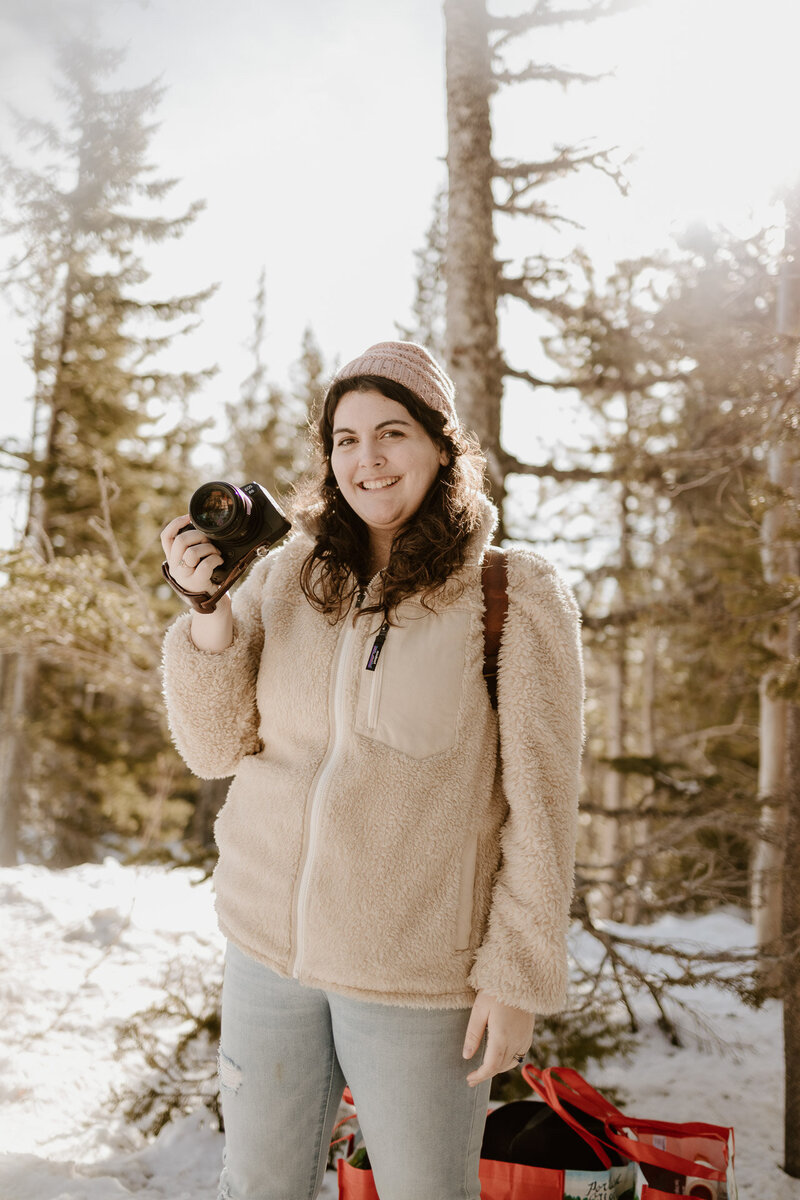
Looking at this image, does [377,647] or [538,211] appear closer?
[377,647]

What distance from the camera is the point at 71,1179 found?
7.88 feet

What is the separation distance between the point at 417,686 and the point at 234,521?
0.48m

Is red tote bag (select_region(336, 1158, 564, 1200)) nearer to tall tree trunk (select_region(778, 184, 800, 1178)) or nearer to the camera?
tall tree trunk (select_region(778, 184, 800, 1178))

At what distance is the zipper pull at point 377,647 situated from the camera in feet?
4.85

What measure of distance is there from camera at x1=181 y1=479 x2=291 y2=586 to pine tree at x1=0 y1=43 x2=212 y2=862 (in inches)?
89.2

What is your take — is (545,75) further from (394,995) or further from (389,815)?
(394,995)

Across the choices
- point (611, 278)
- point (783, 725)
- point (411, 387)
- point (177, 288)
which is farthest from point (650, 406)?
point (411, 387)

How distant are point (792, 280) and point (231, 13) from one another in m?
2.88

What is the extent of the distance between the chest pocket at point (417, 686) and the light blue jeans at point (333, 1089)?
477mm

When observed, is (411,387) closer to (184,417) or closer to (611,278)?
(611,278)

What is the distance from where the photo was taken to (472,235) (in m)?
3.40

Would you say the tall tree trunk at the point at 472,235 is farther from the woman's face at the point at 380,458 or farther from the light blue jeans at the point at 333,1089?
the light blue jeans at the point at 333,1089

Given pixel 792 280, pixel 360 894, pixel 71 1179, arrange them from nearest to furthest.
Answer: pixel 360 894 < pixel 71 1179 < pixel 792 280

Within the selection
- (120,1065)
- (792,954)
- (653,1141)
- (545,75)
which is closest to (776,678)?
(792,954)
